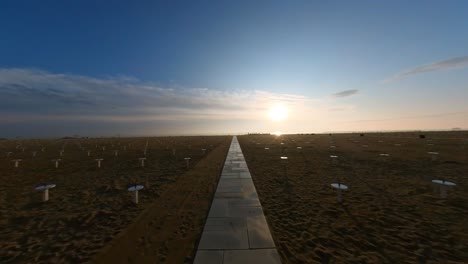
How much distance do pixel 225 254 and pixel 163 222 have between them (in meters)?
2.80

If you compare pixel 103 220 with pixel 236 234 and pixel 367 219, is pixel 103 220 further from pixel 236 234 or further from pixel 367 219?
pixel 367 219

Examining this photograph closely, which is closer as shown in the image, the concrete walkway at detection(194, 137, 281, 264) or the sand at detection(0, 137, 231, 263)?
the concrete walkway at detection(194, 137, 281, 264)

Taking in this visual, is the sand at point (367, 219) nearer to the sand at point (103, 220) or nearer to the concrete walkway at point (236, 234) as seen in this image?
the concrete walkway at point (236, 234)

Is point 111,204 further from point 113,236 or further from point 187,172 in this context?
point 187,172

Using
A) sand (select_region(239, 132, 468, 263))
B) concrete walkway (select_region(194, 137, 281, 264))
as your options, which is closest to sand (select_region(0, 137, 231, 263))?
concrete walkway (select_region(194, 137, 281, 264))

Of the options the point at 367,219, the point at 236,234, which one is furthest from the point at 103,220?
the point at 367,219

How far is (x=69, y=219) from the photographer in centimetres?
695

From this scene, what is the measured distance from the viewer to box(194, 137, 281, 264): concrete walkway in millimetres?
4590

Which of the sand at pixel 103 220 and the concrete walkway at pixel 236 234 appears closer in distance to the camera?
the concrete walkway at pixel 236 234

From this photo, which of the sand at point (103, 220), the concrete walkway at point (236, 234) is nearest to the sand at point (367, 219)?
the concrete walkway at point (236, 234)

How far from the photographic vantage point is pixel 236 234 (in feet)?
18.2

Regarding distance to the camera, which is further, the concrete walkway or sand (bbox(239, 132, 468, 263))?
sand (bbox(239, 132, 468, 263))

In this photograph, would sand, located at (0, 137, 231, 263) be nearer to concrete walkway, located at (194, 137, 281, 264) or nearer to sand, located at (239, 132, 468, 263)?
concrete walkway, located at (194, 137, 281, 264)

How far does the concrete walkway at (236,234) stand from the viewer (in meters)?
4.59
